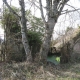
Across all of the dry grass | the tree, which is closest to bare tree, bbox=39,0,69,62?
the tree

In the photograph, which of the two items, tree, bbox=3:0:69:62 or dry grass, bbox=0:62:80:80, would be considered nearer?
dry grass, bbox=0:62:80:80

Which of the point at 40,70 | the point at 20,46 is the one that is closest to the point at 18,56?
the point at 20,46

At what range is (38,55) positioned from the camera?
1054 cm

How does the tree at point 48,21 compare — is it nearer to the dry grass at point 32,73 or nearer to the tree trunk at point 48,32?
the tree trunk at point 48,32

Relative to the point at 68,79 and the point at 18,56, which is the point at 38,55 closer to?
the point at 18,56

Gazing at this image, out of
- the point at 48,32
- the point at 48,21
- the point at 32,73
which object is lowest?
the point at 32,73

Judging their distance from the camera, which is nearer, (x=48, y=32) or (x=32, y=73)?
(x=32, y=73)

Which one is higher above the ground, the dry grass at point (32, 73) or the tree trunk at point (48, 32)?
the tree trunk at point (48, 32)

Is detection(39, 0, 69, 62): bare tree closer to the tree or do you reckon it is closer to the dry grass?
the tree

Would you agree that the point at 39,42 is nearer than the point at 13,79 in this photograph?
No

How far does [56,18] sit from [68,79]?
13.2 ft

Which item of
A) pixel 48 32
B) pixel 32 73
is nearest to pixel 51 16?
pixel 48 32

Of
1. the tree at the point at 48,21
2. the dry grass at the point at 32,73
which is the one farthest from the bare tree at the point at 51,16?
the dry grass at the point at 32,73

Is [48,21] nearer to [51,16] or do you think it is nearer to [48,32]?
[51,16]
